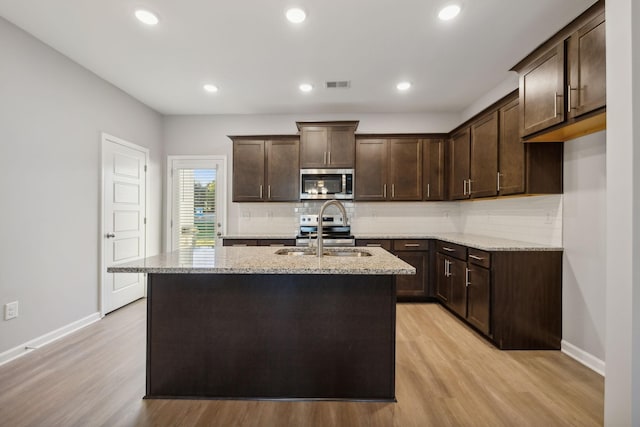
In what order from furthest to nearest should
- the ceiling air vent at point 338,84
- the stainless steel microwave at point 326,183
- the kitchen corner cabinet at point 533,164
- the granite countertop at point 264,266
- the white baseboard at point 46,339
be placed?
1. the stainless steel microwave at point 326,183
2. the ceiling air vent at point 338,84
3. the kitchen corner cabinet at point 533,164
4. the white baseboard at point 46,339
5. the granite countertop at point 264,266

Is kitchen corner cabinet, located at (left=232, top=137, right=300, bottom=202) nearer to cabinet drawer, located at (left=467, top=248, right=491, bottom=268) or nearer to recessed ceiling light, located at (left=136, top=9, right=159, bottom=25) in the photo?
recessed ceiling light, located at (left=136, top=9, right=159, bottom=25)

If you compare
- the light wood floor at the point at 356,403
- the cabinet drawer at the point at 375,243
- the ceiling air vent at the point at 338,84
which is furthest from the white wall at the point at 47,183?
the cabinet drawer at the point at 375,243

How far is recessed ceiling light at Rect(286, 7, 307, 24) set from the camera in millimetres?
2232

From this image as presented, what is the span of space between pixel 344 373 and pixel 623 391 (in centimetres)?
140

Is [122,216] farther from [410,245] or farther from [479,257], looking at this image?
[479,257]

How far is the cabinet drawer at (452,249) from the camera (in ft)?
10.8

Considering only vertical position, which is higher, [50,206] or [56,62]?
[56,62]

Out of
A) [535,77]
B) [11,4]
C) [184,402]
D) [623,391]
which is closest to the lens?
[623,391]

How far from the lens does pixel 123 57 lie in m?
2.95

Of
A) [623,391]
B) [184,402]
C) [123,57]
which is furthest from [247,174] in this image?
[623,391]

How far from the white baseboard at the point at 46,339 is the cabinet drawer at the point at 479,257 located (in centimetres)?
403

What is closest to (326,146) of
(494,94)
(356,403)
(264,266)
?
(494,94)

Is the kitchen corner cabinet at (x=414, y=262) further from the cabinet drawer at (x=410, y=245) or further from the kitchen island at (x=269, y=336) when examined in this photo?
the kitchen island at (x=269, y=336)

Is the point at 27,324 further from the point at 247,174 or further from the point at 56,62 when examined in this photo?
the point at 247,174
